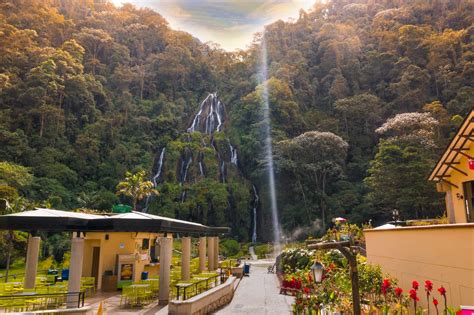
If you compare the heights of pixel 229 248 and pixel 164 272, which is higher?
pixel 164 272

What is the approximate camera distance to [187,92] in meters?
60.3

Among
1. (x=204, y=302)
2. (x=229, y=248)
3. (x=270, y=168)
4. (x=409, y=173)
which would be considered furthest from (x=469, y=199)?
(x=270, y=168)

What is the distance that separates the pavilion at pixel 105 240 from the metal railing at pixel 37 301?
18.0 inches

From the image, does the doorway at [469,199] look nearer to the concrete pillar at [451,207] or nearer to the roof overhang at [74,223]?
the concrete pillar at [451,207]

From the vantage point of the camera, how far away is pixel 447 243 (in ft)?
21.2

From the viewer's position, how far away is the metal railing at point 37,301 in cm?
910

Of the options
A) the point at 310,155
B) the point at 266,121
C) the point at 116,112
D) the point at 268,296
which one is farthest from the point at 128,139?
the point at 268,296

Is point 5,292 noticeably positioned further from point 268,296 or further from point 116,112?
point 116,112

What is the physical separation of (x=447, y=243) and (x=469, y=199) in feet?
20.2

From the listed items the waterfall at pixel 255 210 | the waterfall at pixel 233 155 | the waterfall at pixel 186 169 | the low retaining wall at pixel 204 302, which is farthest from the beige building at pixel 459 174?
the waterfall at pixel 233 155

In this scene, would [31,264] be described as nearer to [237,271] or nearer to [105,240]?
[105,240]

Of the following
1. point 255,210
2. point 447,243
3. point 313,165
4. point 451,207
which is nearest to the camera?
point 447,243

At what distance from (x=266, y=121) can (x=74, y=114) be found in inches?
1093

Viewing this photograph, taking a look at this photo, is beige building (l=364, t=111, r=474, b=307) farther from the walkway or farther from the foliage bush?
the foliage bush
